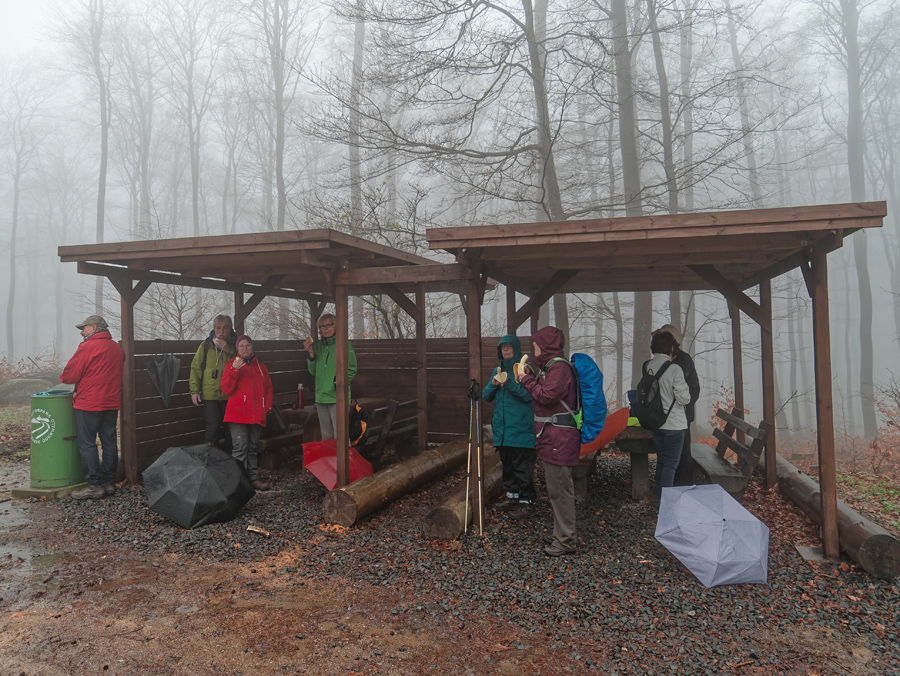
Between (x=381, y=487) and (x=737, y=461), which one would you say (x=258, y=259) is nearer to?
(x=381, y=487)

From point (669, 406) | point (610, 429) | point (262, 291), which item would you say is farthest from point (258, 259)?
point (669, 406)

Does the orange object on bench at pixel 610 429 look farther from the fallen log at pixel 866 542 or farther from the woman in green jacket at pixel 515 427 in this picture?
the fallen log at pixel 866 542

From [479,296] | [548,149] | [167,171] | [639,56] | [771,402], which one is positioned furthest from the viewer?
[167,171]

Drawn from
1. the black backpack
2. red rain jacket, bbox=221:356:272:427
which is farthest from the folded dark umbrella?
the black backpack

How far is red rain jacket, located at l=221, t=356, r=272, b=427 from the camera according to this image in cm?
639

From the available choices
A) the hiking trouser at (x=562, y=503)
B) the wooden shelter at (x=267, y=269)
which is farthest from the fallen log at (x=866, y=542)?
the wooden shelter at (x=267, y=269)

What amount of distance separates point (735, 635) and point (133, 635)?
12.1ft

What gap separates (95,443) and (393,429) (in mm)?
3658

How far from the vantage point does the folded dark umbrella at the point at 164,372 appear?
7230 millimetres

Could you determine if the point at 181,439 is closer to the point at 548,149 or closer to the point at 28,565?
the point at 28,565

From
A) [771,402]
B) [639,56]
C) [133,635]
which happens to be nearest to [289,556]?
[133,635]

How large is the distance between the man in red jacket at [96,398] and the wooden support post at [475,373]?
4.24 meters

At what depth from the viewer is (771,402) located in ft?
22.4

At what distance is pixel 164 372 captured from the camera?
7332 mm
